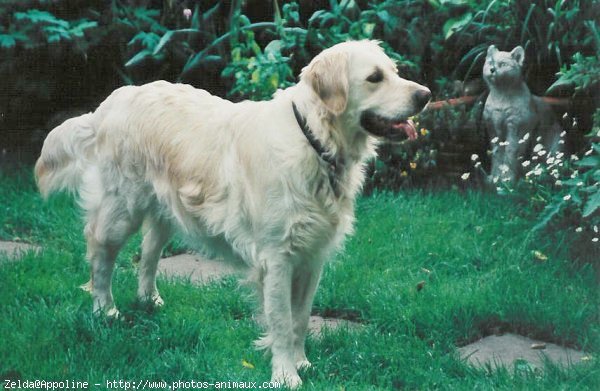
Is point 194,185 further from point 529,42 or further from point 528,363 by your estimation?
point 529,42

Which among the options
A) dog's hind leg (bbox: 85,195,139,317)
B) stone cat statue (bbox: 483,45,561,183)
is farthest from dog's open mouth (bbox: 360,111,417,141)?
stone cat statue (bbox: 483,45,561,183)

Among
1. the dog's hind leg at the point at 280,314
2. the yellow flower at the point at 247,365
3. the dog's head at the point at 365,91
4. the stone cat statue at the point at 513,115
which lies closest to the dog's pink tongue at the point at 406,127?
the dog's head at the point at 365,91

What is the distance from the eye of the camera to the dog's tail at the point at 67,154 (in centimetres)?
442

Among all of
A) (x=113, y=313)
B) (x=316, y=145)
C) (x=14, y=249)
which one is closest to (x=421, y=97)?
(x=316, y=145)

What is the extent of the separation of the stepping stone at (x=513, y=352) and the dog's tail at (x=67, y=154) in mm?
2195

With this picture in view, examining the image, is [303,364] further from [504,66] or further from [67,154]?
[504,66]

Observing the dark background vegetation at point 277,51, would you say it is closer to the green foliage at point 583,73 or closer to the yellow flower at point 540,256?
the green foliage at point 583,73

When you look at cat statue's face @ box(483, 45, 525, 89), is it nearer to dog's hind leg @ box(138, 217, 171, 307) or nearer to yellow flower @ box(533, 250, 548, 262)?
yellow flower @ box(533, 250, 548, 262)

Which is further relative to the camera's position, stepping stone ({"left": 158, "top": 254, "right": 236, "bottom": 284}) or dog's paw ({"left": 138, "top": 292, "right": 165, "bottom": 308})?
stepping stone ({"left": 158, "top": 254, "right": 236, "bottom": 284})

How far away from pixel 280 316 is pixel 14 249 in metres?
2.02

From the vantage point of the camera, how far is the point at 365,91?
3.57 m

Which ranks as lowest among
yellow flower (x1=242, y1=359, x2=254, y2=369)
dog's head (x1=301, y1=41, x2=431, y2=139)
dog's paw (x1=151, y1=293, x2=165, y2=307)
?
dog's paw (x1=151, y1=293, x2=165, y2=307)

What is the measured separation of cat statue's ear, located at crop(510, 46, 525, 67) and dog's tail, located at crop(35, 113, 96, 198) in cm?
290

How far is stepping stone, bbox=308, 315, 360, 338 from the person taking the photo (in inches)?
163
